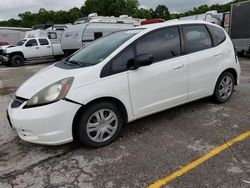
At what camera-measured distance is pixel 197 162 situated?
3021 mm

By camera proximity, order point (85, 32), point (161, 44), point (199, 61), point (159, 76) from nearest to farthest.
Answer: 1. point (159, 76)
2. point (161, 44)
3. point (199, 61)
4. point (85, 32)

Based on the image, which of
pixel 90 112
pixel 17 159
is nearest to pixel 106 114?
pixel 90 112

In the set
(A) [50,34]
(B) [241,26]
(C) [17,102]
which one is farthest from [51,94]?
(A) [50,34]

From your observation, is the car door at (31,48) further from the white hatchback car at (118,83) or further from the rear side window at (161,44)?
the rear side window at (161,44)

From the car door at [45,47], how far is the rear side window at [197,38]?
1391 centimetres

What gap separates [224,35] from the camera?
491cm

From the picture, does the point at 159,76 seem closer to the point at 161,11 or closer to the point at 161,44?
the point at 161,44

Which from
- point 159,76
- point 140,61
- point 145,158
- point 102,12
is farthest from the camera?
point 102,12

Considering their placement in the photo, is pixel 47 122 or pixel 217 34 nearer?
pixel 47 122

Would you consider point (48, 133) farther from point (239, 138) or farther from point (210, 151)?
point (239, 138)

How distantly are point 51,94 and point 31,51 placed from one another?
14348mm

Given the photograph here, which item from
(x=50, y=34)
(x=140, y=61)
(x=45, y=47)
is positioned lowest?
(x=45, y=47)

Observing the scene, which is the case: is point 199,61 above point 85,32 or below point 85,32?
below

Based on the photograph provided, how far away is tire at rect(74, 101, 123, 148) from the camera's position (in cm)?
329
